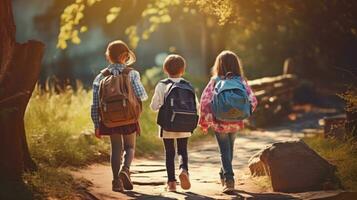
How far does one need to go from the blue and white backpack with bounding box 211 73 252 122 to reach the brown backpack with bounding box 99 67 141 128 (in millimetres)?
931

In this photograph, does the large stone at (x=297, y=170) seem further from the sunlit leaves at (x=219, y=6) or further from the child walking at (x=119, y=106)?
the sunlit leaves at (x=219, y=6)

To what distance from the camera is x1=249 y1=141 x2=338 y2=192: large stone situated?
7.63 m

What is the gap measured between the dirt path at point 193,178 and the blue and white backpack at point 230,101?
92 centimetres

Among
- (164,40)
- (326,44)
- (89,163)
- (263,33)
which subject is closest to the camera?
(89,163)

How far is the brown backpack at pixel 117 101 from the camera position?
7387 millimetres

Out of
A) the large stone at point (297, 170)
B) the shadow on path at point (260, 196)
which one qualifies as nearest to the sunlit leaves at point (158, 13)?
the large stone at point (297, 170)

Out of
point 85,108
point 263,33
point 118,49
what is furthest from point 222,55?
point 263,33

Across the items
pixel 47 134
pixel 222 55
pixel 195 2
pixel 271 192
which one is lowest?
pixel 271 192

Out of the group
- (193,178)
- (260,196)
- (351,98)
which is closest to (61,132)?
(193,178)

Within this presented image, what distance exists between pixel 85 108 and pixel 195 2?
3891mm

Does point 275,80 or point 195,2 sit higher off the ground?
point 195,2

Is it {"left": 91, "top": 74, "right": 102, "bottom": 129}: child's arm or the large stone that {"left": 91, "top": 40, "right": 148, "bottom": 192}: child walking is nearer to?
{"left": 91, "top": 74, "right": 102, "bottom": 129}: child's arm

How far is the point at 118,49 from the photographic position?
767 cm

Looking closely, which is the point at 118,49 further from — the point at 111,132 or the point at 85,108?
the point at 85,108
